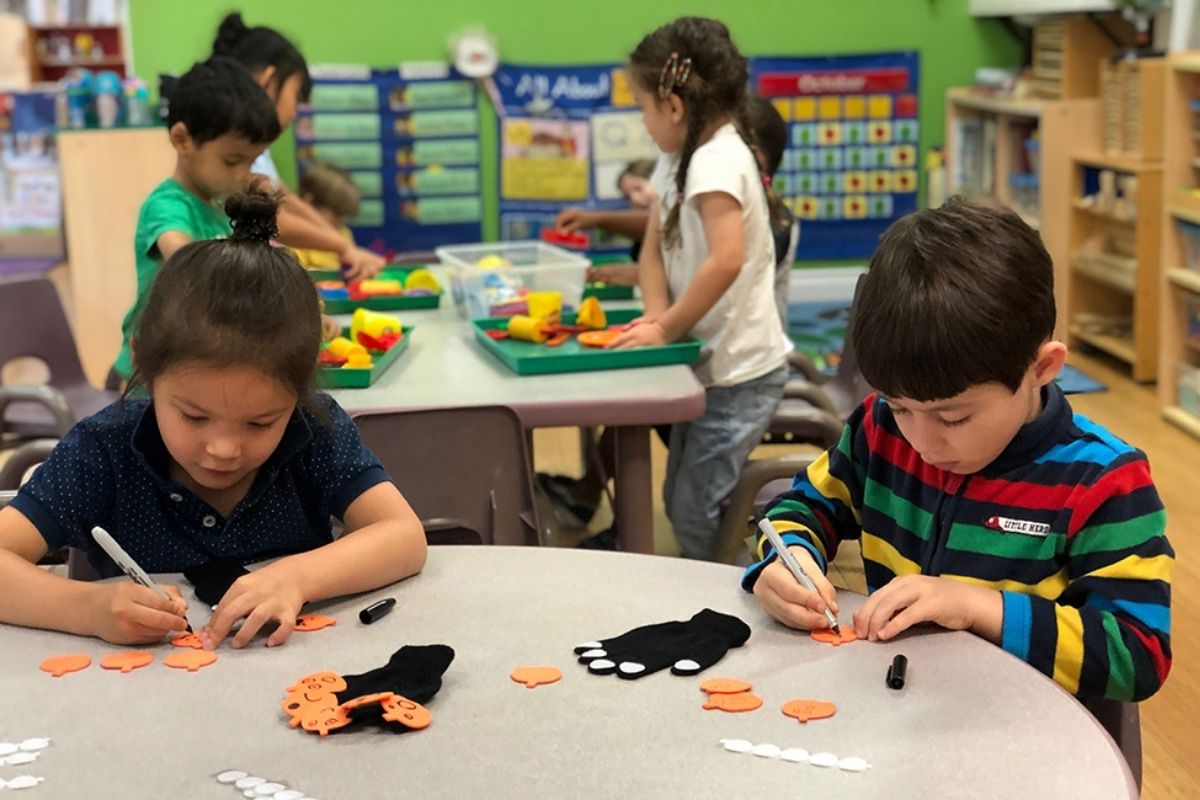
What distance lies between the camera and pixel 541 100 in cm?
605

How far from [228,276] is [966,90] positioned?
5135mm

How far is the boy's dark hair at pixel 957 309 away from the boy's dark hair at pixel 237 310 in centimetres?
58

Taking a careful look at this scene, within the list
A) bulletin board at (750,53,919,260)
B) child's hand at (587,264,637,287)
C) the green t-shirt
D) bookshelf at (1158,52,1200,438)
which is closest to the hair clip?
child's hand at (587,264,637,287)

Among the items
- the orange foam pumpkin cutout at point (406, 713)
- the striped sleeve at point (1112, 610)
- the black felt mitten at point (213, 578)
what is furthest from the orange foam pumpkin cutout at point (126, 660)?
the striped sleeve at point (1112, 610)

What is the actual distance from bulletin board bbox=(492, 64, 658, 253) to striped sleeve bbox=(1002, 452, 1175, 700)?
4.83 meters

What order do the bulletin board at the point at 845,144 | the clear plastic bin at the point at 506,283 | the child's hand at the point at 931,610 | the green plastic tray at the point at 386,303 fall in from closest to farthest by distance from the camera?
1. the child's hand at the point at 931,610
2. the clear plastic bin at the point at 506,283
3. the green plastic tray at the point at 386,303
4. the bulletin board at the point at 845,144

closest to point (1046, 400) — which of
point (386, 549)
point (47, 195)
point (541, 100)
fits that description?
point (386, 549)

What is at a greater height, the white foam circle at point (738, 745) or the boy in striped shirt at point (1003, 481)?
the boy in striped shirt at point (1003, 481)

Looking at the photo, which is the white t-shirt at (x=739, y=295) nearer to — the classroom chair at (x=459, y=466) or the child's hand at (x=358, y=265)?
the classroom chair at (x=459, y=466)

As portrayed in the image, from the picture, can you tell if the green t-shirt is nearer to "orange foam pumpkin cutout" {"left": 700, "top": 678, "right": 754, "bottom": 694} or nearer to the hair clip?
the hair clip

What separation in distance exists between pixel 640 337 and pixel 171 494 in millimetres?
1108

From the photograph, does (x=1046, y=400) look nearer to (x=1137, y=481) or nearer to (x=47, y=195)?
(x=1137, y=481)

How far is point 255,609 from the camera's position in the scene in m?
1.28

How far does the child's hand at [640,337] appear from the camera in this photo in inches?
97.4
